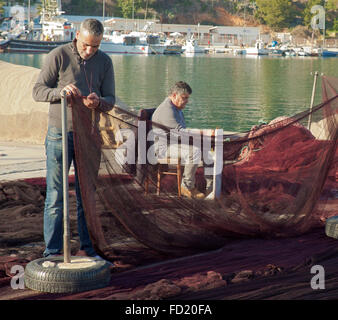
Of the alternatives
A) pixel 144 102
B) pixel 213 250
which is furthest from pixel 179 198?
pixel 144 102

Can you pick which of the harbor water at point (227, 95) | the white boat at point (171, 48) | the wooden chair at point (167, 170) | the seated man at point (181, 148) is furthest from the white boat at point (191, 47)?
the wooden chair at point (167, 170)

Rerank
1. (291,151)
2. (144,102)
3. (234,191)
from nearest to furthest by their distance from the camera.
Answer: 1. (234,191)
2. (291,151)
3. (144,102)

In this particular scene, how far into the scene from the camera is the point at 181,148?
603 cm

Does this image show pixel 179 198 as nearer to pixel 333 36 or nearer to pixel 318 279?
pixel 318 279

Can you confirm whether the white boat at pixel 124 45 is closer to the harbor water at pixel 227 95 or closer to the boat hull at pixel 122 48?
the boat hull at pixel 122 48

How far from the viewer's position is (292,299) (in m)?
4.38

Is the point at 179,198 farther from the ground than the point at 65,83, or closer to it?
closer to it

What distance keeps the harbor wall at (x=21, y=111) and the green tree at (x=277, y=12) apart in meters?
124

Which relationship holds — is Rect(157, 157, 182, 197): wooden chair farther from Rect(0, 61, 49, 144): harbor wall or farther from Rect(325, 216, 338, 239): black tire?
Rect(0, 61, 49, 144): harbor wall

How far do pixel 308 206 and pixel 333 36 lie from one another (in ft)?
424

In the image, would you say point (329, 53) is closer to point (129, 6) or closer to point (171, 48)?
point (171, 48)

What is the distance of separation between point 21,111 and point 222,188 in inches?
280

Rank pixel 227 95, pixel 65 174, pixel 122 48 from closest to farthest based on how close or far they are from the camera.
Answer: pixel 65 174 → pixel 227 95 → pixel 122 48

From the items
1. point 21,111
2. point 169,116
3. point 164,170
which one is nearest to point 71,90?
point 164,170
